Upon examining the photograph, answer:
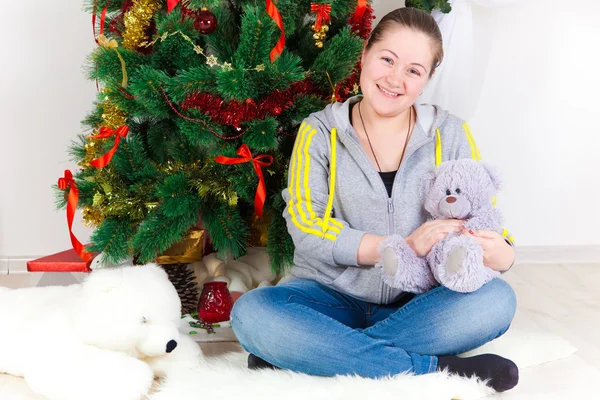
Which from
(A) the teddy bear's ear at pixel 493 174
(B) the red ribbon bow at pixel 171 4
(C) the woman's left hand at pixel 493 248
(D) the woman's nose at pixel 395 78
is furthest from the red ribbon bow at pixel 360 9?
(C) the woman's left hand at pixel 493 248

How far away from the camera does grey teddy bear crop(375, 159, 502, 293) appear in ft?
4.39

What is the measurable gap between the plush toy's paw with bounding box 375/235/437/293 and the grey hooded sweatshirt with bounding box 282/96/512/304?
85 millimetres

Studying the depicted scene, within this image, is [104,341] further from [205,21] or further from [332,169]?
[205,21]

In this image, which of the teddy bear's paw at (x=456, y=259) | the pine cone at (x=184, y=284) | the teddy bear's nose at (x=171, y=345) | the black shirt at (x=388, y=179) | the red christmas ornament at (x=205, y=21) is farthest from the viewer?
the pine cone at (x=184, y=284)

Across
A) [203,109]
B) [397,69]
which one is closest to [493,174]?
[397,69]

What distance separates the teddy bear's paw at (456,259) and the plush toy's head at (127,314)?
0.58m

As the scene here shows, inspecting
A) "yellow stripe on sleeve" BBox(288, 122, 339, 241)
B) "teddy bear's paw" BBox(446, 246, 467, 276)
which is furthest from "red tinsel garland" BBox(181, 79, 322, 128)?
"teddy bear's paw" BBox(446, 246, 467, 276)

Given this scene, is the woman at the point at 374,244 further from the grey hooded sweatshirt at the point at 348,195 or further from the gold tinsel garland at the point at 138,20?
the gold tinsel garland at the point at 138,20

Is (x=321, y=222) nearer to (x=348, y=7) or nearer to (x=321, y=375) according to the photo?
(x=321, y=375)

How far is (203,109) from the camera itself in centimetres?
171

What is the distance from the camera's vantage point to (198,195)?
1.80 meters

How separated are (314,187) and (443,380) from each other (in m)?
0.49

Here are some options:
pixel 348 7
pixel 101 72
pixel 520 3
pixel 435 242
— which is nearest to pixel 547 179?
pixel 520 3

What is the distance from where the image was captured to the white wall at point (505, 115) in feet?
→ 7.20
